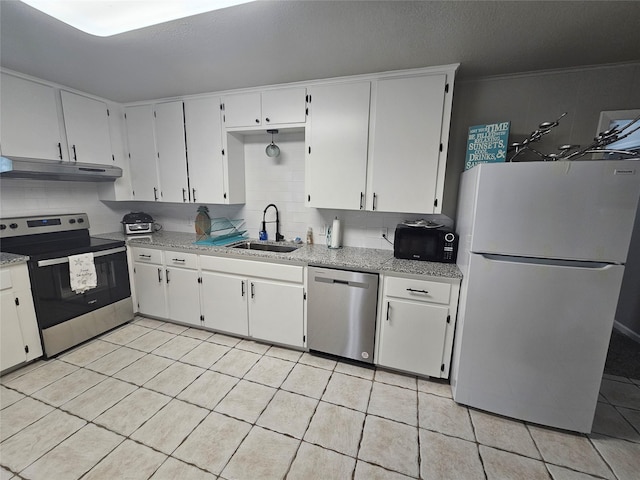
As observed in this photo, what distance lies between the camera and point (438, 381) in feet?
6.79

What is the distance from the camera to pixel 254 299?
2424 mm

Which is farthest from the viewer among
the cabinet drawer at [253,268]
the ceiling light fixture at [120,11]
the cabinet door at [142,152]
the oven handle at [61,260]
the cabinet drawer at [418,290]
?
the cabinet door at [142,152]

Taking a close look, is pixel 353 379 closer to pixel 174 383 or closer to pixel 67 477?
pixel 174 383

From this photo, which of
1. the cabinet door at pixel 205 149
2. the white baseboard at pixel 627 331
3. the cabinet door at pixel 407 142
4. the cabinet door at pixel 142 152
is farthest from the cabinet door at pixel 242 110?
the white baseboard at pixel 627 331

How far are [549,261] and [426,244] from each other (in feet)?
2.56

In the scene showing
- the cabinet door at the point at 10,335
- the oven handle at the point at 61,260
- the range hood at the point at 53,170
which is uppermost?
the range hood at the point at 53,170

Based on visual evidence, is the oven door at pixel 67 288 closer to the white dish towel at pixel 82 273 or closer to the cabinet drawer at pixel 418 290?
the white dish towel at pixel 82 273

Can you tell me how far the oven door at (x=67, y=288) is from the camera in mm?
2133

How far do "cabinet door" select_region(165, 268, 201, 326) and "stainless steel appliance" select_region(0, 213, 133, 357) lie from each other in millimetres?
507

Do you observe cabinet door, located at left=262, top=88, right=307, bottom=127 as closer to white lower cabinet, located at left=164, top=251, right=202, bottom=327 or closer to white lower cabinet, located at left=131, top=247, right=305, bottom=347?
white lower cabinet, located at left=131, top=247, right=305, bottom=347

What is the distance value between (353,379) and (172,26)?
259 cm

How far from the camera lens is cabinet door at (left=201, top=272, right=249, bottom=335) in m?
2.47

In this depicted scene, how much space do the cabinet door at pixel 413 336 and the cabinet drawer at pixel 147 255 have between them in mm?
2268

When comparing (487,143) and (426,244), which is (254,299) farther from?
(487,143)
